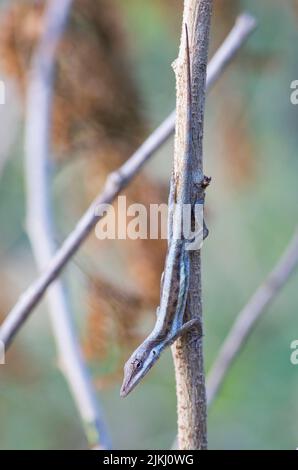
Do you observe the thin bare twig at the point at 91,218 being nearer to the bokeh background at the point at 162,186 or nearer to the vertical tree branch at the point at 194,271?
the vertical tree branch at the point at 194,271

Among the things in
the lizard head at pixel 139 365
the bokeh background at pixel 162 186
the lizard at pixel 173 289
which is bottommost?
the lizard head at pixel 139 365

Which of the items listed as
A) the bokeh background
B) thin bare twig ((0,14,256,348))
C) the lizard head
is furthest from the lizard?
the bokeh background

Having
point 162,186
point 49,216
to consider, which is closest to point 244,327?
point 49,216

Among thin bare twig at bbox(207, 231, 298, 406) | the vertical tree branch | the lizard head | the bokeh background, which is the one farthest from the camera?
the bokeh background

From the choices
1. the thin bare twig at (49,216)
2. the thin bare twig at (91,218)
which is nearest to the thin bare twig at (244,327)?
the thin bare twig at (49,216)

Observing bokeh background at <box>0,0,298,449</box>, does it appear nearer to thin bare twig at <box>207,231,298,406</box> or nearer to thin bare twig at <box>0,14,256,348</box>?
thin bare twig at <box>207,231,298,406</box>

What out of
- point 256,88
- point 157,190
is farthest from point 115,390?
point 256,88
